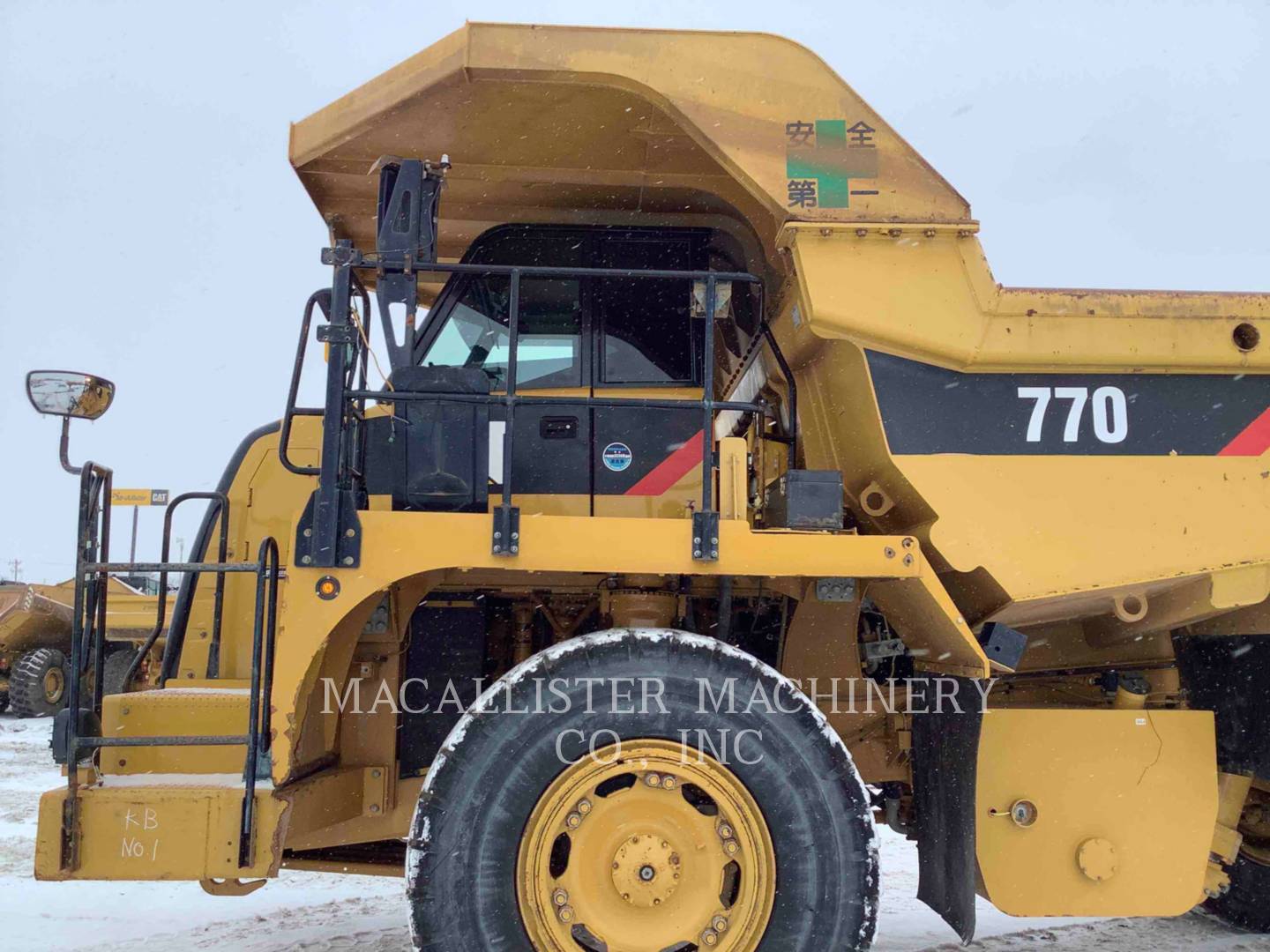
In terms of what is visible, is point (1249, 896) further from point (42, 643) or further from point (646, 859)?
point (42, 643)

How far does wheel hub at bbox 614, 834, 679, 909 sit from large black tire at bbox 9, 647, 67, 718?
49.9 ft

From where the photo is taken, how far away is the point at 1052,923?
5141 millimetres

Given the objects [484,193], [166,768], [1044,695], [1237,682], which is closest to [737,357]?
[484,193]

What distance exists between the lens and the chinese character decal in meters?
3.40

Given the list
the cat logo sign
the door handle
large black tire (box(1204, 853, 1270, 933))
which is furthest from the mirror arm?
the cat logo sign

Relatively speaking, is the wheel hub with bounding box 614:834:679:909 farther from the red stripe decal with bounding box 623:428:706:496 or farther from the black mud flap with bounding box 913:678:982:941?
the red stripe decal with bounding box 623:428:706:496

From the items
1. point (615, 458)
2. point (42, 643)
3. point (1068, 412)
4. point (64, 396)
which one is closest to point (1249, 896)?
point (1068, 412)

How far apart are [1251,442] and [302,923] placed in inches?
195

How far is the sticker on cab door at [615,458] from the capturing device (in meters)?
3.77

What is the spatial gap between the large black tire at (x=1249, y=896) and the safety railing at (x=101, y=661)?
4686 millimetres

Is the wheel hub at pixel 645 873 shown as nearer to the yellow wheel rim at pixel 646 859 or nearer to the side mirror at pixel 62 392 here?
the yellow wheel rim at pixel 646 859

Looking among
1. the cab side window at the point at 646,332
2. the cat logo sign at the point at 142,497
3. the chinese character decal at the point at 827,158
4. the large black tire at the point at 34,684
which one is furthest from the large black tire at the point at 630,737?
the large black tire at the point at 34,684

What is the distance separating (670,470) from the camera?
12.4ft

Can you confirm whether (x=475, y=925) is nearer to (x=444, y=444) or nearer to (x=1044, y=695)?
(x=444, y=444)
